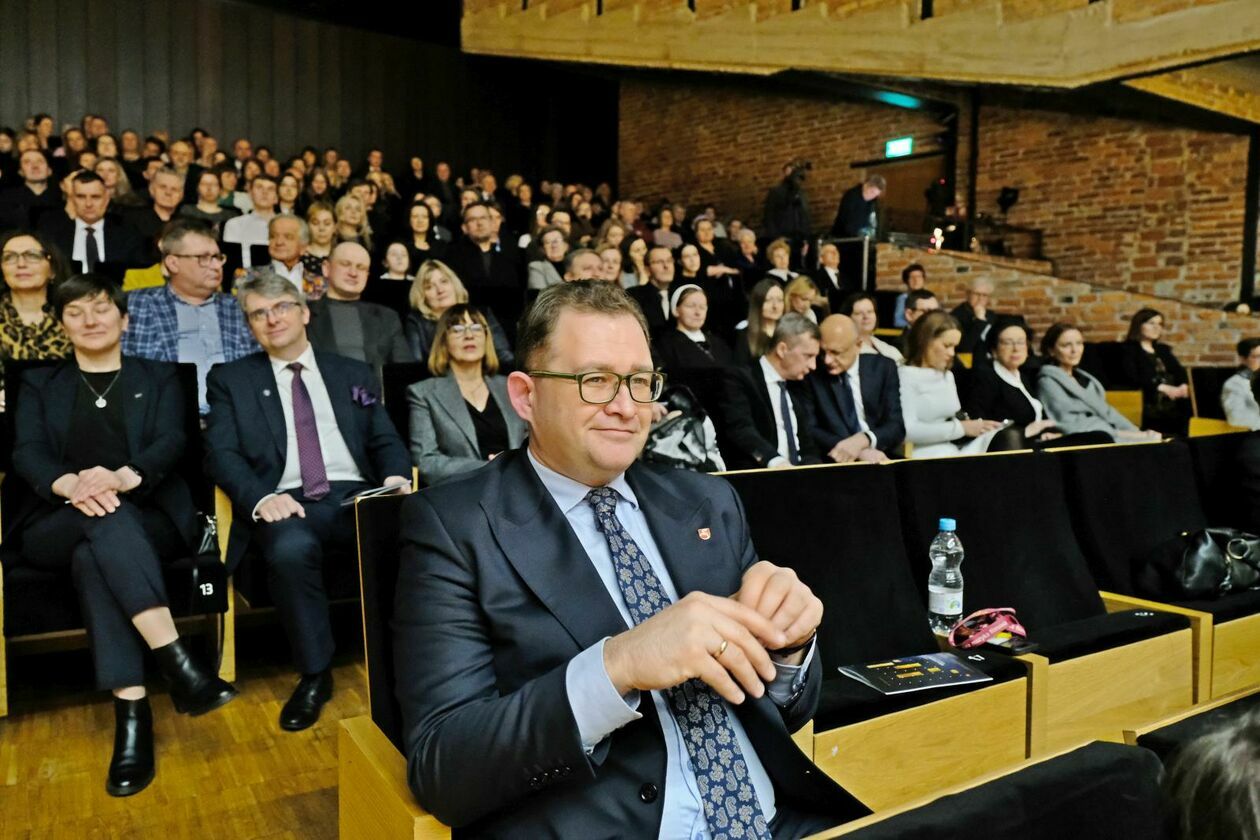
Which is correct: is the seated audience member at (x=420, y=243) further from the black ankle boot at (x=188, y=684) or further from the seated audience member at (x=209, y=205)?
the black ankle boot at (x=188, y=684)

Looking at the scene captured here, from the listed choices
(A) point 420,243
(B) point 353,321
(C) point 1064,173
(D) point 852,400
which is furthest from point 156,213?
(C) point 1064,173

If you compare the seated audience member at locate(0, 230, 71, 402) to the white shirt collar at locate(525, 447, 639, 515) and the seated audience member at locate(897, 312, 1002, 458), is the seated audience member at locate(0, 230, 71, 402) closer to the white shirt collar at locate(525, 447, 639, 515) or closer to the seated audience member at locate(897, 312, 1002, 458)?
the white shirt collar at locate(525, 447, 639, 515)

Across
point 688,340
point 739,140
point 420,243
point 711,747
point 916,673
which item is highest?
point 739,140

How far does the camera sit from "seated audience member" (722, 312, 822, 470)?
3.20 m

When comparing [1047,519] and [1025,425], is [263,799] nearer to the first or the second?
[1047,519]

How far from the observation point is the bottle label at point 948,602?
80.0 inches

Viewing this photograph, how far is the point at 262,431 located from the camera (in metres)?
2.45

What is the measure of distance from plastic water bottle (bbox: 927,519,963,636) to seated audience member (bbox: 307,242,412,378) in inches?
80.7

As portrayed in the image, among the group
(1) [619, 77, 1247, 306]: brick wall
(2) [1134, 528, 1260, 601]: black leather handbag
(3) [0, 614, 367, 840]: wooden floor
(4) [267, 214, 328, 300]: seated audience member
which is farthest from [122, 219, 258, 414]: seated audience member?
(1) [619, 77, 1247, 306]: brick wall

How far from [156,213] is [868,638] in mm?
4800

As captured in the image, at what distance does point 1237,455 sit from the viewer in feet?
8.93

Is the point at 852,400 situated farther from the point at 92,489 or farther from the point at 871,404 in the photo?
the point at 92,489

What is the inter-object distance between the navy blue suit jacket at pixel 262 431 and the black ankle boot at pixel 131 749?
1.35ft

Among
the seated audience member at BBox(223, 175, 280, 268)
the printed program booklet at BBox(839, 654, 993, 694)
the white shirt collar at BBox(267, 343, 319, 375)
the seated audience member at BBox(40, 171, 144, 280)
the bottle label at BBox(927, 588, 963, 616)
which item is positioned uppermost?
the seated audience member at BBox(223, 175, 280, 268)
